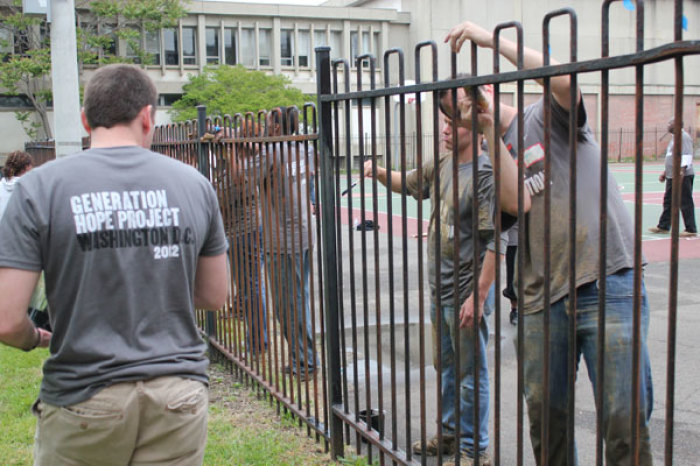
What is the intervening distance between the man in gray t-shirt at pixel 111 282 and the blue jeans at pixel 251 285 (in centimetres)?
256

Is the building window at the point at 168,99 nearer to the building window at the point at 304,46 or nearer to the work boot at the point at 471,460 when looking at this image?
the building window at the point at 304,46

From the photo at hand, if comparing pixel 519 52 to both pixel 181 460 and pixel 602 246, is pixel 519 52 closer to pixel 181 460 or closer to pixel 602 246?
pixel 602 246

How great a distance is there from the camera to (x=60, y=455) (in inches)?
89.6


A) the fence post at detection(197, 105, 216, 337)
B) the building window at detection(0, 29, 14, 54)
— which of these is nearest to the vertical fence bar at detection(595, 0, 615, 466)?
the fence post at detection(197, 105, 216, 337)

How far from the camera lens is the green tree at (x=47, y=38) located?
123 ft

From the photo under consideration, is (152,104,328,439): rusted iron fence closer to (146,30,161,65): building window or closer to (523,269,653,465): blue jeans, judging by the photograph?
(523,269,653,465): blue jeans

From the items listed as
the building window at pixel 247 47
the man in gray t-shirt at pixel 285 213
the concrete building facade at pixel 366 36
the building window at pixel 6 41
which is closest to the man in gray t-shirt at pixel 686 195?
the man in gray t-shirt at pixel 285 213

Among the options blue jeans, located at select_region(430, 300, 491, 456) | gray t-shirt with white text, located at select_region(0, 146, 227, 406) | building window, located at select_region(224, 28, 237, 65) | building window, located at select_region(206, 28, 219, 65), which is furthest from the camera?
building window, located at select_region(224, 28, 237, 65)

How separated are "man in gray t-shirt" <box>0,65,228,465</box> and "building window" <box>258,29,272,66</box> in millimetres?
49859

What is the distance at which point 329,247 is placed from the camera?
13.2 feet

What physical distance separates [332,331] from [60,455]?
6.56 feet

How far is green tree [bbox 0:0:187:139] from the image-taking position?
37625mm

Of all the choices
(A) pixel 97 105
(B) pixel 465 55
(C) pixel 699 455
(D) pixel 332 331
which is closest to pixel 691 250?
(C) pixel 699 455

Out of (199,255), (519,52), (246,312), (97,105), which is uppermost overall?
(519,52)
